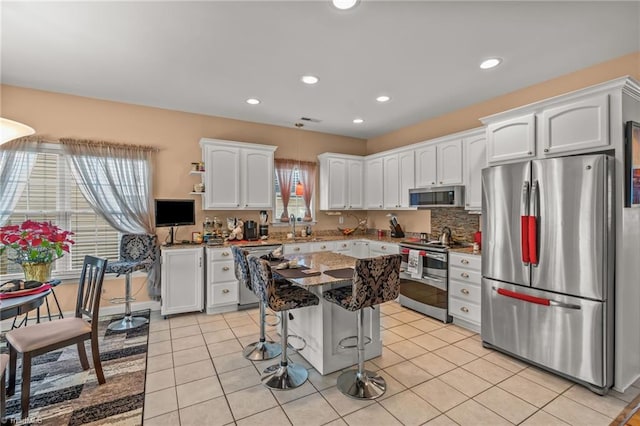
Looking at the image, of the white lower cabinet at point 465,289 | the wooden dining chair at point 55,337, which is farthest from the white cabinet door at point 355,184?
the wooden dining chair at point 55,337

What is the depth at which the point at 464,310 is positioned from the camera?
355 centimetres

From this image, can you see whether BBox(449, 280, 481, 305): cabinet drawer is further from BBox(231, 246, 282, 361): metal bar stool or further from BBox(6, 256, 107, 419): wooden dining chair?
BBox(6, 256, 107, 419): wooden dining chair

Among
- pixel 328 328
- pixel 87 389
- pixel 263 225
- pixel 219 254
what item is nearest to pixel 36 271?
pixel 87 389

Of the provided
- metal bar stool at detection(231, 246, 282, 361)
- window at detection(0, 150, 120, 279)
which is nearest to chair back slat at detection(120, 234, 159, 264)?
window at detection(0, 150, 120, 279)

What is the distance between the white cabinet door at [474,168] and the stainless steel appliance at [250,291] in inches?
106

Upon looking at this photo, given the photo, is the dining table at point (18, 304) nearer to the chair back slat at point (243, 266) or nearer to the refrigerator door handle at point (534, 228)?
the chair back slat at point (243, 266)

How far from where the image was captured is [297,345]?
2.99m

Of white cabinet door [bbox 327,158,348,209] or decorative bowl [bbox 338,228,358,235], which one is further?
decorative bowl [bbox 338,228,358,235]

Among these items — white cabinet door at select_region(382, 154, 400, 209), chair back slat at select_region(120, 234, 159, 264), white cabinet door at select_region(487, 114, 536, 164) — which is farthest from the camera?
white cabinet door at select_region(382, 154, 400, 209)

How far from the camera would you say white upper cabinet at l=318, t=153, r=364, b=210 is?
541 cm

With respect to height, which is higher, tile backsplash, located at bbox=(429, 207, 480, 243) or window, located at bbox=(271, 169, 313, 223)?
window, located at bbox=(271, 169, 313, 223)

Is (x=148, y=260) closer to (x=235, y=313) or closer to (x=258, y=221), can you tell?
(x=235, y=313)

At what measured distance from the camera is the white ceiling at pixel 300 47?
2.20m

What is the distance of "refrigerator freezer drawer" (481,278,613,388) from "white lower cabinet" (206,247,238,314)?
3110mm
